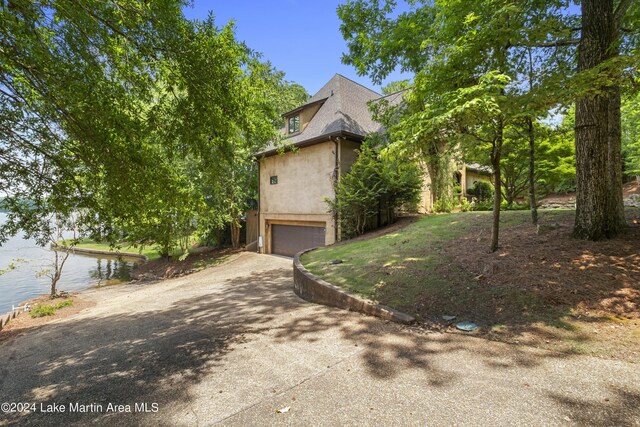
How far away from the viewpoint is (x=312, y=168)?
13.9 meters

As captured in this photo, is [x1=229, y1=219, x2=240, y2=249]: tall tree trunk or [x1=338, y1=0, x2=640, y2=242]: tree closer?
[x1=338, y1=0, x2=640, y2=242]: tree

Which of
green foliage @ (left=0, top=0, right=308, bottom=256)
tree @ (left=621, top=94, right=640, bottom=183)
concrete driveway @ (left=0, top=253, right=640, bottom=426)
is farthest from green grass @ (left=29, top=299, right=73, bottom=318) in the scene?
tree @ (left=621, top=94, right=640, bottom=183)

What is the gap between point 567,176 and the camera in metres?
13.3

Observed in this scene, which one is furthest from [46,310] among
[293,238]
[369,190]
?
[369,190]

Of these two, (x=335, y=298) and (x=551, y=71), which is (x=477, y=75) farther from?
(x=335, y=298)

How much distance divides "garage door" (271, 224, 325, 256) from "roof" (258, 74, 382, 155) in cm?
407

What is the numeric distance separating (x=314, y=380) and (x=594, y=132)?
6.54m

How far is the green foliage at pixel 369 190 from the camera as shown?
11.6 m

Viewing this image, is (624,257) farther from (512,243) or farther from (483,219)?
(483,219)

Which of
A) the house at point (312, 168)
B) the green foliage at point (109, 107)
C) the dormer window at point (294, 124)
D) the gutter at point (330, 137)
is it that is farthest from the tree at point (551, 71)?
the dormer window at point (294, 124)

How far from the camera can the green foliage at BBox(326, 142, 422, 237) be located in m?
11.6

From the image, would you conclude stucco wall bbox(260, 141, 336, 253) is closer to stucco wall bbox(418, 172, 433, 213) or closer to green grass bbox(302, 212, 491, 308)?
green grass bbox(302, 212, 491, 308)

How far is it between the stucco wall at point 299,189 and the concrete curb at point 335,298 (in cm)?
543

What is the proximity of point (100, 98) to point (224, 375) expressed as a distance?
4557 mm
